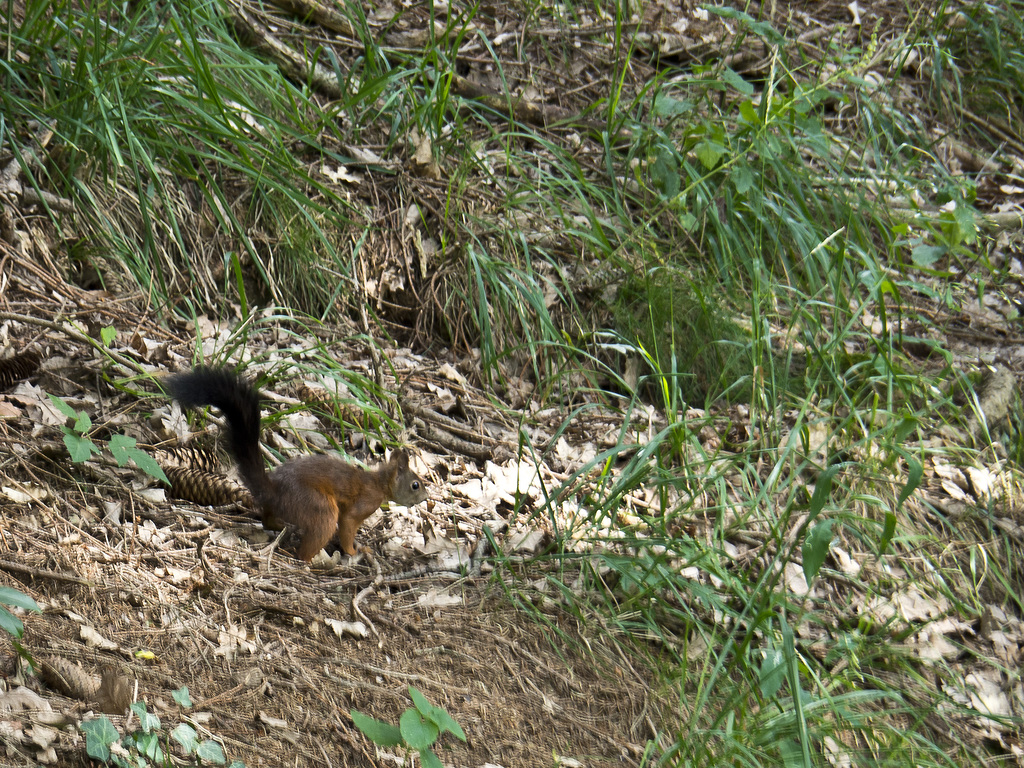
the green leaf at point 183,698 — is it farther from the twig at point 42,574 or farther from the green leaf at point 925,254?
the green leaf at point 925,254

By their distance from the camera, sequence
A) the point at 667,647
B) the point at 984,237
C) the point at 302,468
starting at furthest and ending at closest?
the point at 984,237 < the point at 302,468 < the point at 667,647

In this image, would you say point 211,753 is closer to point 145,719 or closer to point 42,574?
point 145,719

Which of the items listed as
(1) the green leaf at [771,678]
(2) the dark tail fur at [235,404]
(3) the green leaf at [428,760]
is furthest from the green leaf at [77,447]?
(1) the green leaf at [771,678]

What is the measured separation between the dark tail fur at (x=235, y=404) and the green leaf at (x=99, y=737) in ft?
3.16

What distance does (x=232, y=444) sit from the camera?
2635 mm

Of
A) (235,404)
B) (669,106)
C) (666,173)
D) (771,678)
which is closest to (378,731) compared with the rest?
(771,678)

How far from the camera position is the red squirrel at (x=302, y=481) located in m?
2.51

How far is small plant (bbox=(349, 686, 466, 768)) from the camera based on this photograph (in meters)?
1.82

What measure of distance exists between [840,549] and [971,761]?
2.99 ft

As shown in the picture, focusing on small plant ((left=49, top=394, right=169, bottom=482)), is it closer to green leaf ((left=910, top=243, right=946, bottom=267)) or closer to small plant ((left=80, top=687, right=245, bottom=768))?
small plant ((left=80, top=687, right=245, bottom=768))

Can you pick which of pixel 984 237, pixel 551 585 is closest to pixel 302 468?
pixel 551 585

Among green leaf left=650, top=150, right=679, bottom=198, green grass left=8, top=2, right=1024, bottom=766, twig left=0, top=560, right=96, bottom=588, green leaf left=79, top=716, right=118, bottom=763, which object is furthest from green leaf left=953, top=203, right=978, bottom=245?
green leaf left=79, top=716, right=118, bottom=763

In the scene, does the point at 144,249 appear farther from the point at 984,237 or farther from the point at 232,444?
the point at 984,237

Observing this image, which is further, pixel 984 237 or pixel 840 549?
pixel 984 237
